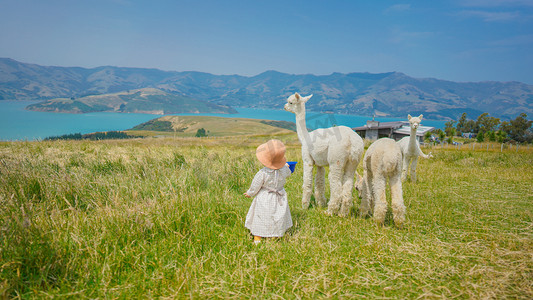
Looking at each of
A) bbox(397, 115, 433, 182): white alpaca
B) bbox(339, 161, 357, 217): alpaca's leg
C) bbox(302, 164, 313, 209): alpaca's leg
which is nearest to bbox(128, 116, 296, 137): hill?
bbox(397, 115, 433, 182): white alpaca

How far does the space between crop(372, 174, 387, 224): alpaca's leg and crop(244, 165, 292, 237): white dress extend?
5.85ft

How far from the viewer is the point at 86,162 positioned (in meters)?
9.23

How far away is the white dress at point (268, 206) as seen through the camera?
174 inches

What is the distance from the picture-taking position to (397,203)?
188 inches

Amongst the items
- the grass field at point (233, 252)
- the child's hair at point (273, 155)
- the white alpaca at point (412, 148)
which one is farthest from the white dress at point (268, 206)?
the white alpaca at point (412, 148)

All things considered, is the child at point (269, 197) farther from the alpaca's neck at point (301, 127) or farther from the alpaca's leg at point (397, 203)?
the alpaca's leg at point (397, 203)

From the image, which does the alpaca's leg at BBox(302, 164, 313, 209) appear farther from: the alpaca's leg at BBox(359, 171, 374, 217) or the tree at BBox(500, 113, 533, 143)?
the tree at BBox(500, 113, 533, 143)

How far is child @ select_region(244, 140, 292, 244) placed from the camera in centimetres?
441

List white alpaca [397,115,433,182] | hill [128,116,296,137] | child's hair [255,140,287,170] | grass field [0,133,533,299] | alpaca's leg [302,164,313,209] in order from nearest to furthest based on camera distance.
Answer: grass field [0,133,533,299], child's hair [255,140,287,170], alpaca's leg [302,164,313,209], white alpaca [397,115,433,182], hill [128,116,296,137]

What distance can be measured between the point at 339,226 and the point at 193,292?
A: 308 centimetres

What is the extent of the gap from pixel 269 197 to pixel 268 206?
0.17 metres

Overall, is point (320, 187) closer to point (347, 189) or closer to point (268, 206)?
point (347, 189)

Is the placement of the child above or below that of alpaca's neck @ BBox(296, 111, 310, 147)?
below

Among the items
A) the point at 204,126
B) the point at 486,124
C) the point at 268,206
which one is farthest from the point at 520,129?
the point at 204,126
